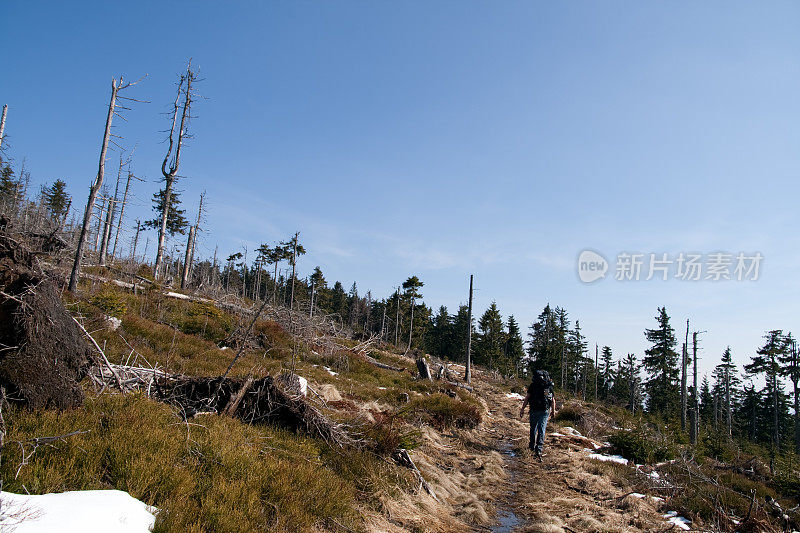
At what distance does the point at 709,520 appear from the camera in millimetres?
6062

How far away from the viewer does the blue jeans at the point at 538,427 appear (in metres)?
9.39

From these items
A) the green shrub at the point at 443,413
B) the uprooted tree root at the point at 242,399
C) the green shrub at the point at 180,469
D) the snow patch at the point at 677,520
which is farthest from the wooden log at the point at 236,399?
the snow patch at the point at 677,520

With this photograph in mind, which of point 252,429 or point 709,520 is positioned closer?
point 252,429

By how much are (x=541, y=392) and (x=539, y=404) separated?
0.28 m

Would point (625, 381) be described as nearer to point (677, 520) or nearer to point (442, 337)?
point (442, 337)

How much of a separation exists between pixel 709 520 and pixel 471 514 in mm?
3868

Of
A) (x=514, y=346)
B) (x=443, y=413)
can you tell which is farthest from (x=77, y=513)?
(x=514, y=346)

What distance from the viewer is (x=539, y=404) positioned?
924 cm

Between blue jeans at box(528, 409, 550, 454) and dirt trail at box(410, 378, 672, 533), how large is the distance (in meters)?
0.32

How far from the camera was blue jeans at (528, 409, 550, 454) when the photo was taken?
370 inches

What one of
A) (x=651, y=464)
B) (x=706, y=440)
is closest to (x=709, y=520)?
(x=651, y=464)

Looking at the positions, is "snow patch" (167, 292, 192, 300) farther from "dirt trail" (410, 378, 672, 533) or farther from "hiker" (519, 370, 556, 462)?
"hiker" (519, 370, 556, 462)

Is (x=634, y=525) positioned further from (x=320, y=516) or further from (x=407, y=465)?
(x=320, y=516)

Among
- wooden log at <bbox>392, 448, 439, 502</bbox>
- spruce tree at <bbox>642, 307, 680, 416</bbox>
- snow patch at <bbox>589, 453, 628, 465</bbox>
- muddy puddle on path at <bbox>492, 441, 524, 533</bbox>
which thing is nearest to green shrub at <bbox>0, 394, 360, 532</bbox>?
wooden log at <bbox>392, 448, 439, 502</bbox>
